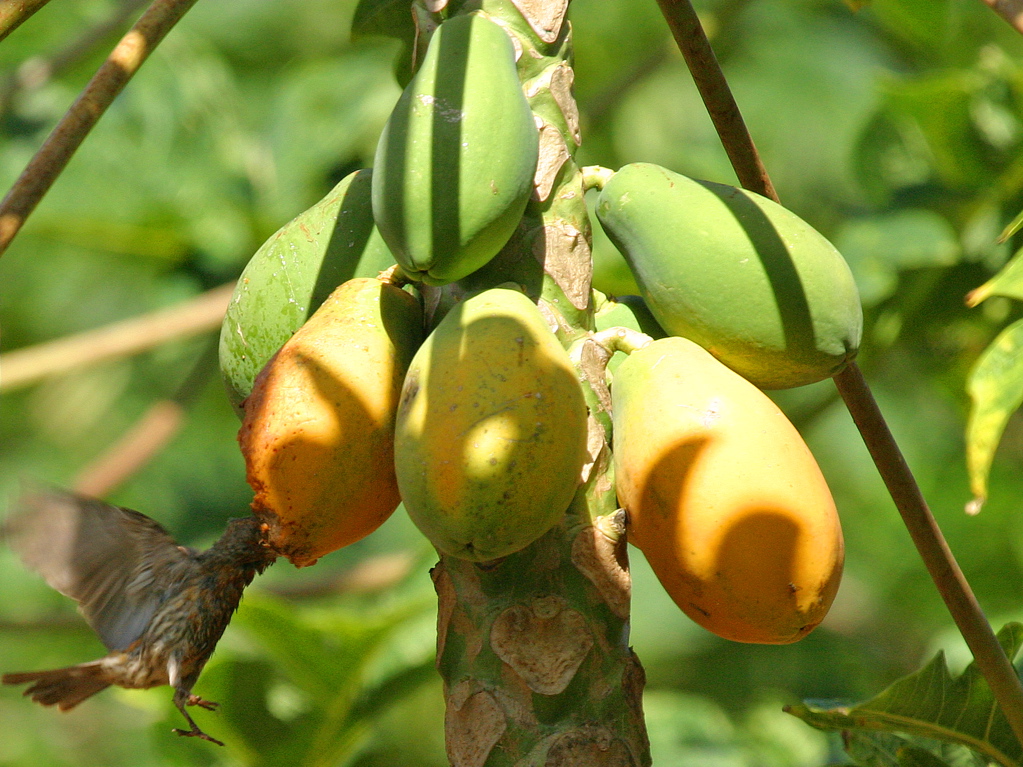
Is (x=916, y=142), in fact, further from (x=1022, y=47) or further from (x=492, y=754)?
(x=492, y=754)

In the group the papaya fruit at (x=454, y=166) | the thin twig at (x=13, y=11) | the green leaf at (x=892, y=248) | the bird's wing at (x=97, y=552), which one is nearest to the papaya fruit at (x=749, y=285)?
the papaya fruit at (x=454, y=166)

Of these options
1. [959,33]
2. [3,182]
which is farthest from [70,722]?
[959,33]

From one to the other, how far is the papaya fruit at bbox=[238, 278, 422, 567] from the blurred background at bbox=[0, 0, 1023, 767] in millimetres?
928

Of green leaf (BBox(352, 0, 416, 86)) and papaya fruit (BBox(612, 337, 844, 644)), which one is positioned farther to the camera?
green leaf (BBox(352, 0, 416, 86))

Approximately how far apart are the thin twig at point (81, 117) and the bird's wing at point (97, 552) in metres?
0.71

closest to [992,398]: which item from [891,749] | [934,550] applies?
[934,550]

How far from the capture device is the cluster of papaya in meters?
1.19

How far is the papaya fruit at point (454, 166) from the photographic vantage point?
1.27 metres

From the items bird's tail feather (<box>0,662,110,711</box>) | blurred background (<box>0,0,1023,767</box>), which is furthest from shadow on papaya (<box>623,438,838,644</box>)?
bird's tail feather (<box>0,662,110,711</box>)

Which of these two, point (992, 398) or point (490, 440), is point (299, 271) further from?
point (992, 398)

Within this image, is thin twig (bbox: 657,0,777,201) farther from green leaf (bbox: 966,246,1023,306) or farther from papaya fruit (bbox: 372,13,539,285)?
green leaf (bbox: 966,246,1023,306)

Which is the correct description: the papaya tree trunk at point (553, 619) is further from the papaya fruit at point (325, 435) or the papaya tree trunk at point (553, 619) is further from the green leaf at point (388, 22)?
the green leaf at point (388, 22)

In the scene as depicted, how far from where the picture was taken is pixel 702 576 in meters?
1.28

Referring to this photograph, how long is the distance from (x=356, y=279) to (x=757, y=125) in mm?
4911
